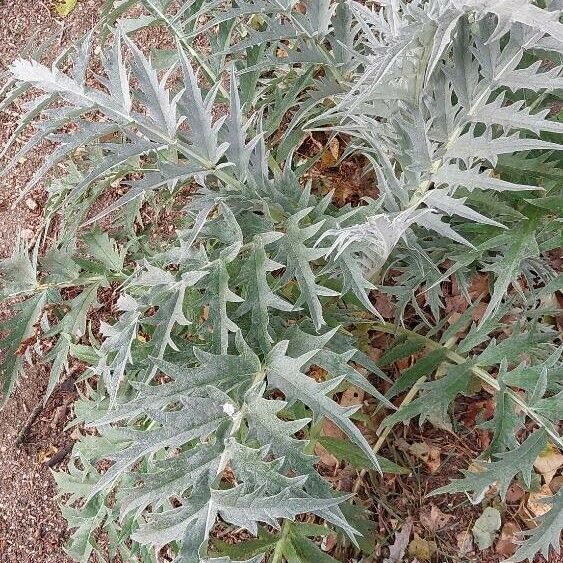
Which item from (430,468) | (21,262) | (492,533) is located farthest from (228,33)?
(492,533)

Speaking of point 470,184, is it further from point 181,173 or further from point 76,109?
point 76,109

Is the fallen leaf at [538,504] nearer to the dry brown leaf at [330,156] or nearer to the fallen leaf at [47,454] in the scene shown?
the dry brown leaf at [330,156]

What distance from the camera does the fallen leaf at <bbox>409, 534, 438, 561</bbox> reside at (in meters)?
1.76

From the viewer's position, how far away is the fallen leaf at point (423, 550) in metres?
1.76

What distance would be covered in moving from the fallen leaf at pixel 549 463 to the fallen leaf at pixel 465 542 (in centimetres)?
22

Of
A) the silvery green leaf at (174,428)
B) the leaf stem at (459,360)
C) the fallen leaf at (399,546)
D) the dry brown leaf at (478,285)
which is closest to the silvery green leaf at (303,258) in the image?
the silvery green leaf at (174,428)

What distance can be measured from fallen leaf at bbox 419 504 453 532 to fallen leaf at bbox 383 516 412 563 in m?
0.04

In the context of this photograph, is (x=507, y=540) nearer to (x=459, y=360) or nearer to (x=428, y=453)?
(x=428, y=453)

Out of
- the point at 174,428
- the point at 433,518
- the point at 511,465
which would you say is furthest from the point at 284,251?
the point at 433,518

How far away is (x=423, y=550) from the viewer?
5.79 feet

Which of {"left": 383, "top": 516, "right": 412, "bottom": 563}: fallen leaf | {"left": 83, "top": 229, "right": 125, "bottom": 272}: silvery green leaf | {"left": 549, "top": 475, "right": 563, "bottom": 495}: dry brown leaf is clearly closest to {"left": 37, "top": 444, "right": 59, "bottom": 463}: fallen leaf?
{"left": 83, "top": 229, "right": 125, "bottom": 272}: silvery green leaf

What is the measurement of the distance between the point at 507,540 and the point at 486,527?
5 cm

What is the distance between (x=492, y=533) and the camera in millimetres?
1730

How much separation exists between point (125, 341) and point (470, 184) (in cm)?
56
